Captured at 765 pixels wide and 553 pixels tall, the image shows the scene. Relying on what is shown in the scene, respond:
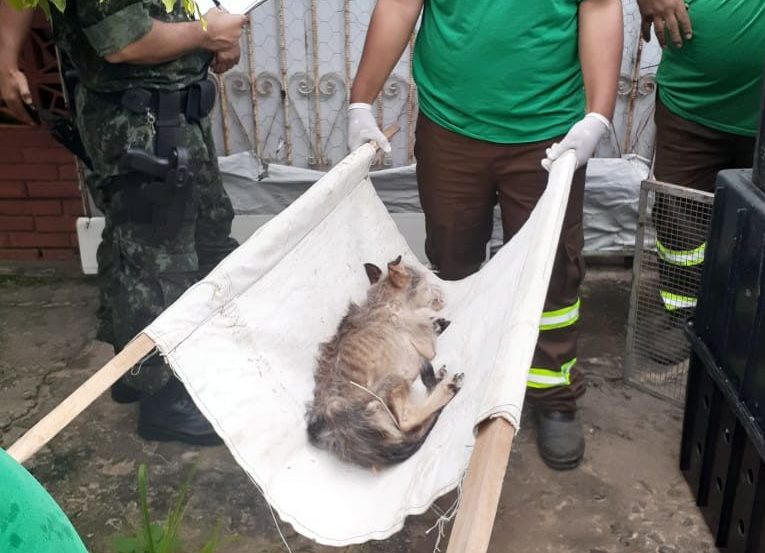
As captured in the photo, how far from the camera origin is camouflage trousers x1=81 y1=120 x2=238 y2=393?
2607 millimetres

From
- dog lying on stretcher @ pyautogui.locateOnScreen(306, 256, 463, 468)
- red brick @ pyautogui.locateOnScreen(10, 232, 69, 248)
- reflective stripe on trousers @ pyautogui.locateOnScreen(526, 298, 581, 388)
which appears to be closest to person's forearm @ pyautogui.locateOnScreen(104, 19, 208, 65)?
dog lying on stretcher @ pyautogui.locateOnScreen(306, 256, 463, 468)

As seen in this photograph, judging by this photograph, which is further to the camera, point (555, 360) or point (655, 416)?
point (655, 416)

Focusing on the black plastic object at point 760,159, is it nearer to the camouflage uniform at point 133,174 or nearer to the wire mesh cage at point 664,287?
the wire mesh cage at point 664,287

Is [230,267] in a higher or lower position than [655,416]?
higher

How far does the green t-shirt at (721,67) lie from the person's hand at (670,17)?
0.14 feet

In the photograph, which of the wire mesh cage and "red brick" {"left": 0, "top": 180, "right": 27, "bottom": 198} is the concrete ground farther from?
"red brick" {"left": 0, "top": 180, "right": 27, "bottom": 198}

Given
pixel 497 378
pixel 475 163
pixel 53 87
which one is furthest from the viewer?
pixel 53 87

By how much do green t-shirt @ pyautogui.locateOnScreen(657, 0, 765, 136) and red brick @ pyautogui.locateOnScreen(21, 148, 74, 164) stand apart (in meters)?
2.58

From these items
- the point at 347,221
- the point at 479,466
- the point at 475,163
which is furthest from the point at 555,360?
the point at 479,466

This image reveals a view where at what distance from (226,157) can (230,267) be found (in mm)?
2150

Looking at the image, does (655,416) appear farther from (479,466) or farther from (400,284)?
(479,466)

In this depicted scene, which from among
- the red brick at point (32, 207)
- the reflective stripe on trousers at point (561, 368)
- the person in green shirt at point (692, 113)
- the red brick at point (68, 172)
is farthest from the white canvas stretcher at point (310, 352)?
the red brick at point (32, 207)

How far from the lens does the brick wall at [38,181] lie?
11.9 ft

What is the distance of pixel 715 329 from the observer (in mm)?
2334
